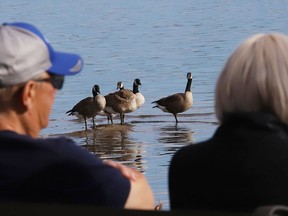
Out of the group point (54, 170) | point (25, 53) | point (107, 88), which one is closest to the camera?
point (54, 170)

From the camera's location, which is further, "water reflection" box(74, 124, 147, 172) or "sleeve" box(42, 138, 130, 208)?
"water reflection" box(74, 124, 147, 172)

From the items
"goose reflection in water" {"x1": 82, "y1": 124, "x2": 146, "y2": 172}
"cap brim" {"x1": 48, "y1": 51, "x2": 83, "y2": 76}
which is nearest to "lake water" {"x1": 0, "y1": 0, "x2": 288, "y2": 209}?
"goose reflection in water" {"x1": 82, "y1": 124, "x2": 146, "y2": 172}

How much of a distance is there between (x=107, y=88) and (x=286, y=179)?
817 inches

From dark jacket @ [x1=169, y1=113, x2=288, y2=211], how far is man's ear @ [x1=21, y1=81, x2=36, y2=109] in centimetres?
68

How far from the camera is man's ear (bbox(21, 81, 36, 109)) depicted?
14.3ft

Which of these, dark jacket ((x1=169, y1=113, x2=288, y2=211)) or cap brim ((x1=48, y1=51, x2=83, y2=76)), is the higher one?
cap brim ((x1=48, y1=51, x2=83, y2=76))

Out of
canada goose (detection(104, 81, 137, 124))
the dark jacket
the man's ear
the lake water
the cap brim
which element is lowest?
the lake water

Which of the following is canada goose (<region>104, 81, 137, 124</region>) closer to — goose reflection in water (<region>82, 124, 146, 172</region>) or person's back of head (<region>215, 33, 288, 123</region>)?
goose reflection in water (<region>82, 124, 146, 172</region>)

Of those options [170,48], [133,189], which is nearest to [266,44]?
[133,189]

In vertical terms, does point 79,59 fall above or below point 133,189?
above

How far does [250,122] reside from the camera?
4262 millimetres

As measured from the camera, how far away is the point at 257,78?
423cm

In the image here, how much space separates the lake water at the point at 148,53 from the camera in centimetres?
1770

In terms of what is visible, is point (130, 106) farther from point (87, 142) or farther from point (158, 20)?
point (158, 20)
